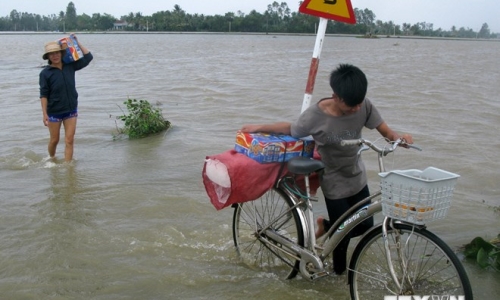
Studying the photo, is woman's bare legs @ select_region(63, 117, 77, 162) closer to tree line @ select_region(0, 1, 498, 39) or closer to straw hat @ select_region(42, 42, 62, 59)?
straw hat @ select_region(42, 42, 62, 59)

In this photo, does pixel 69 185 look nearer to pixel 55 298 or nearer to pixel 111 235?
pixel 111 235

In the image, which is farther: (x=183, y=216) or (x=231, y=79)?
(x=231, y=79)

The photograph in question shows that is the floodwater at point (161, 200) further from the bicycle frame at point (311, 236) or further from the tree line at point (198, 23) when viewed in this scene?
the tree line at point (198, 23)

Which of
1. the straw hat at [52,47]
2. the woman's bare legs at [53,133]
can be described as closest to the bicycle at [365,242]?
the straw hat at [52,47]

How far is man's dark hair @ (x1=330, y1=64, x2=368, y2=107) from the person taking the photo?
11.8 feet

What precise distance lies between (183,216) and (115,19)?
6622 inches

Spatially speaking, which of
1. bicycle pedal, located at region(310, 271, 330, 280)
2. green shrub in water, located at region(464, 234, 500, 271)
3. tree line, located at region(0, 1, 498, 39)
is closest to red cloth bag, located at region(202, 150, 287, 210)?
bicycle pedal, located at region(310, 271, 330, 280)

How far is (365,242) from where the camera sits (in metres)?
3.59

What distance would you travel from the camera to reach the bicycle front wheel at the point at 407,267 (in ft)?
10.6

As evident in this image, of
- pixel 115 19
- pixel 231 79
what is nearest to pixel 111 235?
pixel 231 79

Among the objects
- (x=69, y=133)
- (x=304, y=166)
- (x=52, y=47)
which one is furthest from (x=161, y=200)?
(x=304, y=166)

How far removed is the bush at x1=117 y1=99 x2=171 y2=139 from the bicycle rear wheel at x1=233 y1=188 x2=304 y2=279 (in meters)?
5.85

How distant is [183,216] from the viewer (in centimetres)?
615

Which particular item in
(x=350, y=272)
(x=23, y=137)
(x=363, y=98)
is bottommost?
(x=23, y=137)
